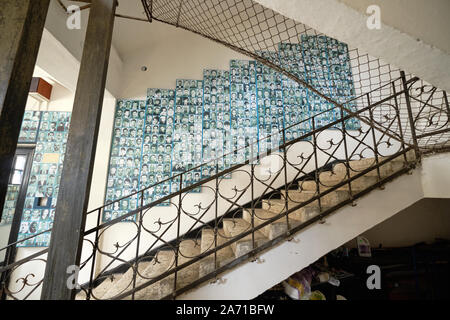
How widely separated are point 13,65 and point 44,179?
2718mm

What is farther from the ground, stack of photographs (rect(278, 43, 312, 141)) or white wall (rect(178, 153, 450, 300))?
stack of photographs (rect(278, 43, 312, 141))

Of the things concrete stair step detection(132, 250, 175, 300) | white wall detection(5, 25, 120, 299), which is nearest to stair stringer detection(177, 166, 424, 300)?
concrete stair step detection(132, 250, 175, 300)

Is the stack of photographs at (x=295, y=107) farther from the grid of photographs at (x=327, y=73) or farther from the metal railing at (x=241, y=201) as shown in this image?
the metal railing at (x=241, y=201)

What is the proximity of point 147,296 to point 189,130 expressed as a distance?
6.54 feet

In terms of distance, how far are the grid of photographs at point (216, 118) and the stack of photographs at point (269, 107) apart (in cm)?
49

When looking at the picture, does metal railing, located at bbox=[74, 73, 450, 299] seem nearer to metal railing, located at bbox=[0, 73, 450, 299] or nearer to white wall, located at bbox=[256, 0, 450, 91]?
metal railing, located at bbox=[0, 73, 450, 299]

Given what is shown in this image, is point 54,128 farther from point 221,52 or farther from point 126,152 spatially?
point 221,52

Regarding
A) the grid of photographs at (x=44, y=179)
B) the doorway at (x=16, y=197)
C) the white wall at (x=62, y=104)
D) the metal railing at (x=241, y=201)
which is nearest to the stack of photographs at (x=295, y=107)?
the metal railing at (x=241, y=201)

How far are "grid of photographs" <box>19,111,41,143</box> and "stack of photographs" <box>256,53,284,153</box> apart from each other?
3.19 metres

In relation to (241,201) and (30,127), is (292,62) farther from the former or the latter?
(30,127)

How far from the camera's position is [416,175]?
5.40 feet

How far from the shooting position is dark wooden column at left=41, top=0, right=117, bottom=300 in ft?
3.67

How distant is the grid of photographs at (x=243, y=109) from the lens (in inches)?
111
